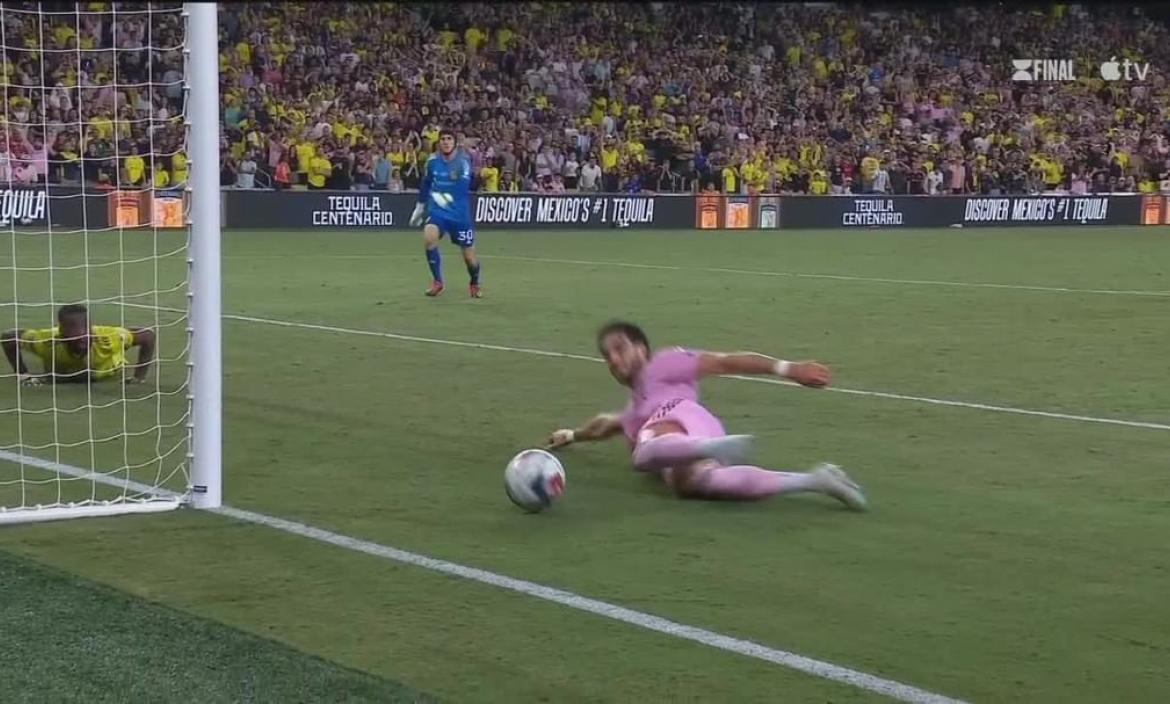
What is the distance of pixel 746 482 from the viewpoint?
6.90m

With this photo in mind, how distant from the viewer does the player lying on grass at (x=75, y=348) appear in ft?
32.1

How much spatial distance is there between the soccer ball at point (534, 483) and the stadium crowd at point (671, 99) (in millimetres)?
18163

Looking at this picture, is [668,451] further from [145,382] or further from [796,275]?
[796,275]

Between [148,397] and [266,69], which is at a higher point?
[266,69]

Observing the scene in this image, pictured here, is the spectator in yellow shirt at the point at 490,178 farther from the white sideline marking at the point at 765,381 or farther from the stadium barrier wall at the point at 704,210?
the white sideline marking at the point at 765,381

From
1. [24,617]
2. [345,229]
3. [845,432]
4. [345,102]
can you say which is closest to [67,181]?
[345,229]

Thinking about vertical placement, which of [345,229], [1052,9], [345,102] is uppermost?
[1052,9]

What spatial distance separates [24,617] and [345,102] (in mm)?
29825

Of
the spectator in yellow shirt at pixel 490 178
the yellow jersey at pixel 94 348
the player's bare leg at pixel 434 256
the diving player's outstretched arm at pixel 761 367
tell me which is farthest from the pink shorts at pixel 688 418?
the spectator in yellow shirt at pixel 490 178

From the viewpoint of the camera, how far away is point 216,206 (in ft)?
22.2

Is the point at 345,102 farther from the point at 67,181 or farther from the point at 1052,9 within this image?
the point at 1052,9

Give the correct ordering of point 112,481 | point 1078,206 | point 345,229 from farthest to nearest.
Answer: point 1078,206 → point 345,229 → point 112,481

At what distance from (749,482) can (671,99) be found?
109 feet

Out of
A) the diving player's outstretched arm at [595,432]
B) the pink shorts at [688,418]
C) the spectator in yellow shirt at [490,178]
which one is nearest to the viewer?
the pink shorts at [688,418]
